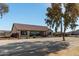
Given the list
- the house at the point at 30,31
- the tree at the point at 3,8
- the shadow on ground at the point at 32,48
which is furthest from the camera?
the house at the point at 30,31

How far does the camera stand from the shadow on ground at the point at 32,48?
513 centimetres

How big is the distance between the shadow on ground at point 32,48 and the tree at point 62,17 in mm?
367

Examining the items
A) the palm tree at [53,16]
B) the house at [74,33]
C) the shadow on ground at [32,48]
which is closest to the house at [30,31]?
the palm tree at [53,16]

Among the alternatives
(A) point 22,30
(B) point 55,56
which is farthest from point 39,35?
(B) point 55,56

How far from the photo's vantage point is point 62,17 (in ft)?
18.1

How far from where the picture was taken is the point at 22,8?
5.23m

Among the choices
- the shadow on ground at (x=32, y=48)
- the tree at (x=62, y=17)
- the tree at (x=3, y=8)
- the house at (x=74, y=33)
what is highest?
the tree at (x=3, y=8)

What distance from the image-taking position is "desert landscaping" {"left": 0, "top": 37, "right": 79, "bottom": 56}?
16.9 feet

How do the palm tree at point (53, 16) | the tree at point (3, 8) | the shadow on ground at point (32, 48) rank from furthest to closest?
the palm tree at point (53, 16) < the tree at point (3, 8) < the shadow on ground at point (32, 48)

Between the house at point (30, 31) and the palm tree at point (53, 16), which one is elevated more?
the palm tree at point (53, 16)

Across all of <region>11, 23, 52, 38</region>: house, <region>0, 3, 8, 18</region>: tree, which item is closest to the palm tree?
<region>11, 23, 52, 38</region>: house

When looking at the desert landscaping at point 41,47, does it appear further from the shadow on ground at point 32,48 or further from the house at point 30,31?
the house at point 30,31

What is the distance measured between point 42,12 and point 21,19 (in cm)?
58

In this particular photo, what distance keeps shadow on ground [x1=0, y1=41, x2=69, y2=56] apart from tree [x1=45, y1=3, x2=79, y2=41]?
367 mm
